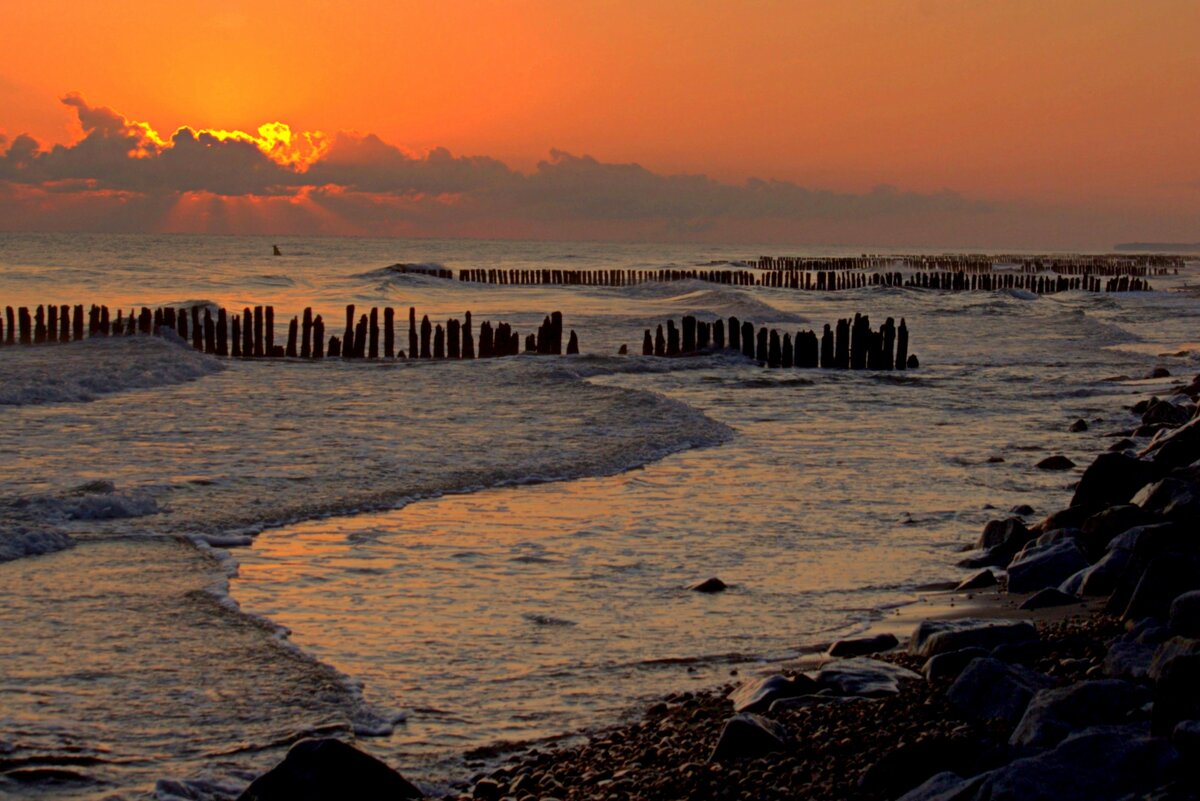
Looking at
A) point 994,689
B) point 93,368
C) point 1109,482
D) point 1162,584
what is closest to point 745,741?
point 994,689

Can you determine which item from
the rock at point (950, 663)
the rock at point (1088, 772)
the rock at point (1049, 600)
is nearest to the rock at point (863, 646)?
the rock at point (950, 663)

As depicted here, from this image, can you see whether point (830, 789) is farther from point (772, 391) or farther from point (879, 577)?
point (772, 391)

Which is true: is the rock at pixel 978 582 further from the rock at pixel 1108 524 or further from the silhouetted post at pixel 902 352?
the silhouetted post at pixel 902 352

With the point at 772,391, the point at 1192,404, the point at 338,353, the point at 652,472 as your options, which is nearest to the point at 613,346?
the point at 338,353

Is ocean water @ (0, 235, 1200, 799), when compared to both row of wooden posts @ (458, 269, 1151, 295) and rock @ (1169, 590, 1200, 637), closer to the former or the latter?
rock @ (1169, 590, 1200, 637)

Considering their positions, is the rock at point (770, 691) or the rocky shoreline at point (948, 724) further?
the rock at point (770, 691)

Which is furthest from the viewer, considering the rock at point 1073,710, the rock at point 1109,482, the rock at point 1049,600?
the rock at point 1109,482

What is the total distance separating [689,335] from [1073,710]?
22.5 m

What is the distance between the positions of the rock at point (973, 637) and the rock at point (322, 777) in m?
2.52

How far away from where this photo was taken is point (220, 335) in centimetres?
2617

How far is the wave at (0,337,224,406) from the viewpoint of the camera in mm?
16172

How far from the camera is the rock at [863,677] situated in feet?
16.3

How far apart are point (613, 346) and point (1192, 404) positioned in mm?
17287

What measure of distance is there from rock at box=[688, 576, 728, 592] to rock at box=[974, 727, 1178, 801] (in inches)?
153
